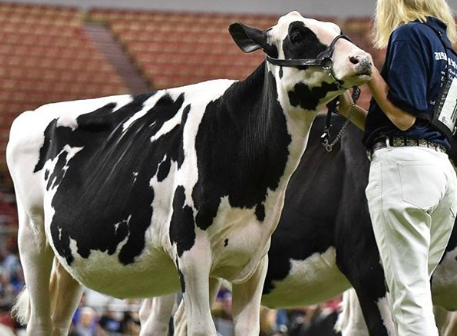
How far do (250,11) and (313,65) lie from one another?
1998 centimetres

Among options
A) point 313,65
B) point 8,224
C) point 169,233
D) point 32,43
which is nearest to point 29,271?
point 169,233

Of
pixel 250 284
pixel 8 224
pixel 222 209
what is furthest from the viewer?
pixel 8 224

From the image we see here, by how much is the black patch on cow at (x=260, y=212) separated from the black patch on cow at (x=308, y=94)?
0.55 meters

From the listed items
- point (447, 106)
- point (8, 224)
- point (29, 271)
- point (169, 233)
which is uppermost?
point (447, 106)

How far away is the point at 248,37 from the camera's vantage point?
525 centimetres

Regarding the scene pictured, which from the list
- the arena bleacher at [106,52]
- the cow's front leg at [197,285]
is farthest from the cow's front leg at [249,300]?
the arena bleacher at [106,52]

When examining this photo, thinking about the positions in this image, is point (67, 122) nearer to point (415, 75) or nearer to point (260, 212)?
point (260, 212)

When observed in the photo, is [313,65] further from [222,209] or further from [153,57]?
[153,57]

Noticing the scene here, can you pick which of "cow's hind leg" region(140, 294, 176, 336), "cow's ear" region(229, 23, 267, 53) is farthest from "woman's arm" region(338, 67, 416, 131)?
"cow's hind leg" region(140, 294, 176, 336)

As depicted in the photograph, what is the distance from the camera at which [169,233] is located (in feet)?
17.6

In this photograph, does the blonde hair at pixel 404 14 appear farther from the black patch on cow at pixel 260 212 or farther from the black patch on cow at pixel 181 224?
the black patch on cow at pixel 181 224

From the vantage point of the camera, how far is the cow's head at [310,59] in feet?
Answer: 15.5

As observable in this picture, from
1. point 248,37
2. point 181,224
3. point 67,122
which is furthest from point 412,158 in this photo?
point 67,122

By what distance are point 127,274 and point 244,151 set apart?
40.7 inches
